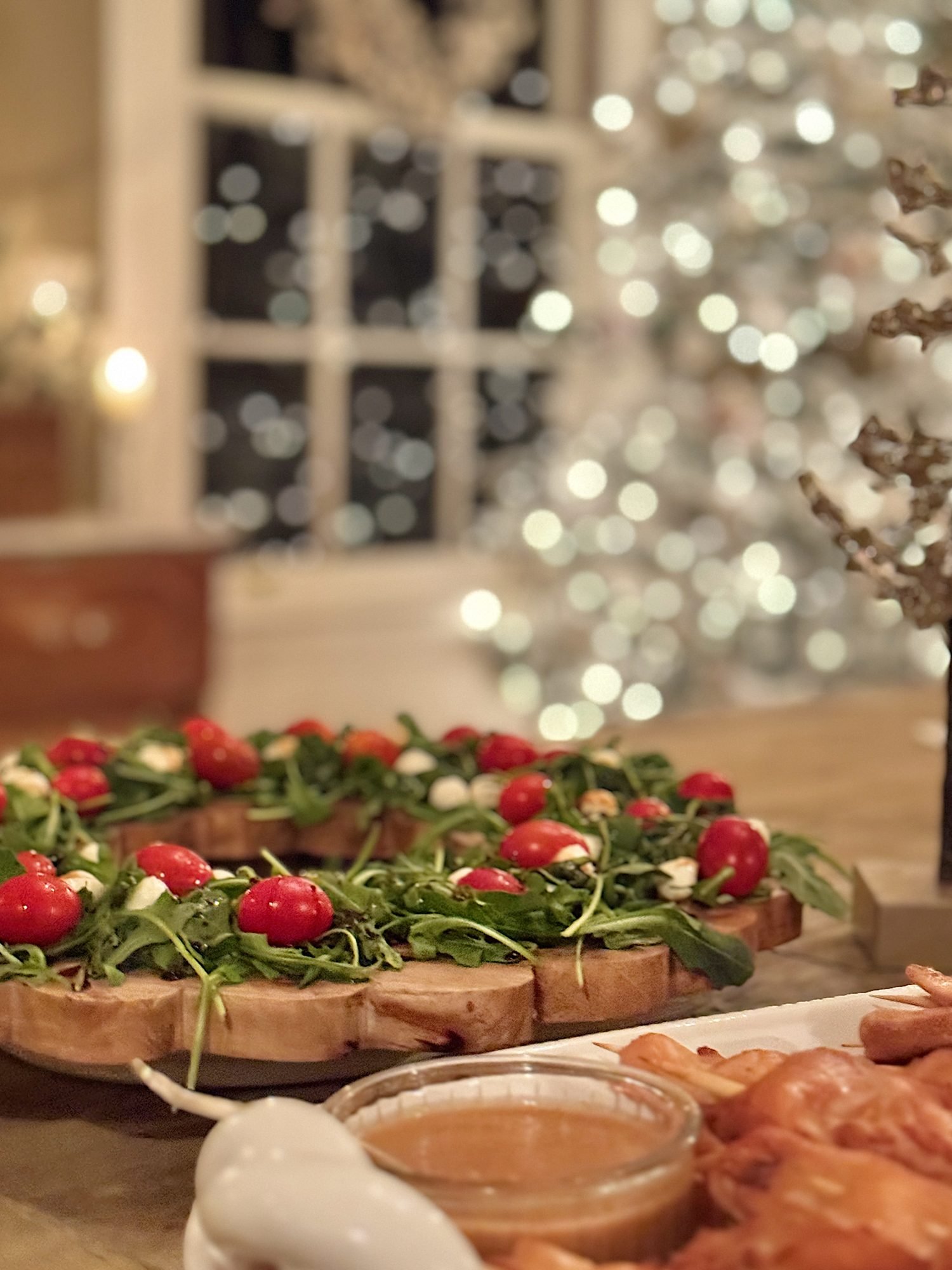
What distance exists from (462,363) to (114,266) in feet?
3.80

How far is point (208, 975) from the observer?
0.84m

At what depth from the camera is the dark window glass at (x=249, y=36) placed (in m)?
4.45

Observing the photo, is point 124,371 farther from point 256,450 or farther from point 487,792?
point 487,792

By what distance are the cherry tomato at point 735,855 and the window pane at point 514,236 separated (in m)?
4.12

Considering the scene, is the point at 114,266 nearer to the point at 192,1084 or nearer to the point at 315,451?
the point at 315,451

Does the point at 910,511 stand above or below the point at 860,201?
below

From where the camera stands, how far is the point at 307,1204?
53 centimetres

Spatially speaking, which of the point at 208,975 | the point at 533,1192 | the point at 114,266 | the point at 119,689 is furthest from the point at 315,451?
the point at 533,1192

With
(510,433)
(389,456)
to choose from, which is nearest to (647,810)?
(389,456)

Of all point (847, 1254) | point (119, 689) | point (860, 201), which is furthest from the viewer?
point (860, 201)

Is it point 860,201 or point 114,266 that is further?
A: point 860,201

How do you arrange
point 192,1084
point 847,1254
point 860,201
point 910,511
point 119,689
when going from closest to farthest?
point 847,1254 < point 192,1084 < point 910,511 < point 119,689 < point 860,201

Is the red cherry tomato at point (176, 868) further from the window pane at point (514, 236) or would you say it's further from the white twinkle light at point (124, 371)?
the window pane at point (514, 236)

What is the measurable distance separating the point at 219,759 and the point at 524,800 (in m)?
0.26
